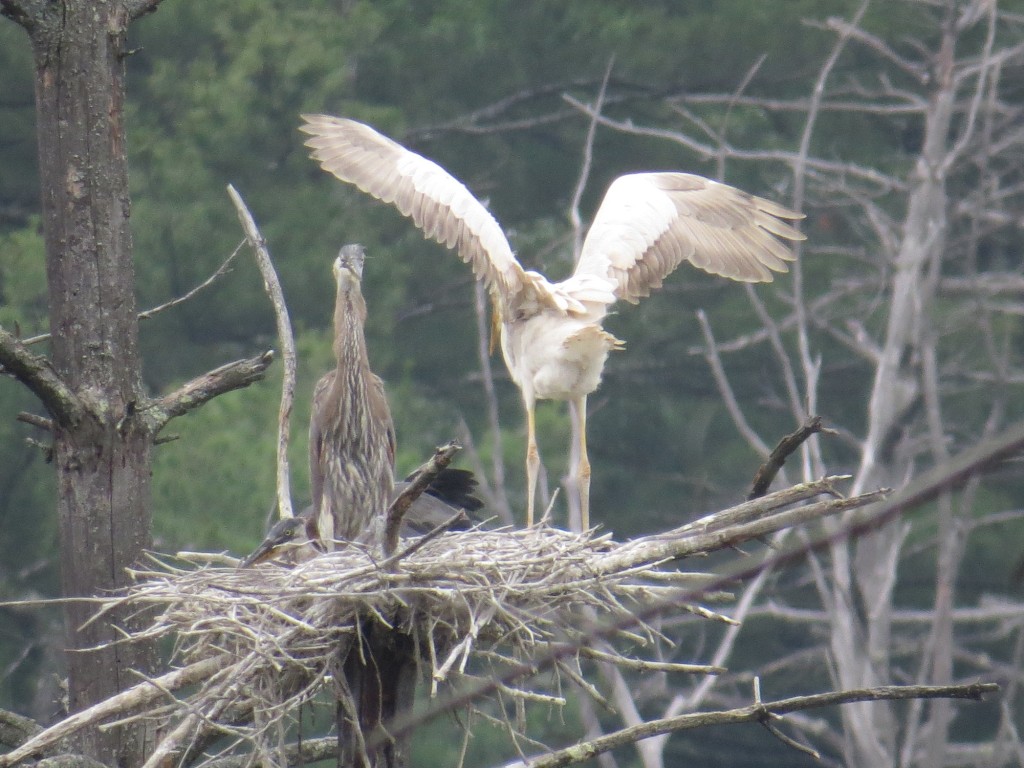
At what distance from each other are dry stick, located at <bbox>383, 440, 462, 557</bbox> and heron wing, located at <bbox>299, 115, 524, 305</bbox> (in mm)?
1551

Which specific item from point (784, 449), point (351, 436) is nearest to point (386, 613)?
point (784, 449)

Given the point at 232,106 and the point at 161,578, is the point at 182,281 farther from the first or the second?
the point at 161,578

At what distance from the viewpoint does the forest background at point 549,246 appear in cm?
1023

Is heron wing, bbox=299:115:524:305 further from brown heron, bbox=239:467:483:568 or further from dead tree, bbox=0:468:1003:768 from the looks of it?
dead tree, bbox=0:468:1003:768

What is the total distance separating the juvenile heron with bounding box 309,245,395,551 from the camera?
483 cm

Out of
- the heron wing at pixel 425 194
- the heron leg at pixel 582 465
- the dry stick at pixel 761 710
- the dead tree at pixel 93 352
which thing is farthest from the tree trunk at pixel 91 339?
the heron leg at pixel 582 465

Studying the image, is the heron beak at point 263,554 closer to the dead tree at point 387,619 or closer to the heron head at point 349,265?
the dead tree at point 387,619

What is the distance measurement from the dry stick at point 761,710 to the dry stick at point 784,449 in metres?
0.43

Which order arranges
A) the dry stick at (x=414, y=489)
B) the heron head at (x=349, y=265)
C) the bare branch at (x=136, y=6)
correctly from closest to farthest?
the dry stick at (x=414, y=489) → the bare branch at (x=136, y=6) → the heron head at (x=349, y=265)

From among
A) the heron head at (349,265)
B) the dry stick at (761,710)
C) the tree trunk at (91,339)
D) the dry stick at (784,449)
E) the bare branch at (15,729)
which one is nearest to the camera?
the dry stick at (761,710)

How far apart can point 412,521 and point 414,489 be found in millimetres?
1923

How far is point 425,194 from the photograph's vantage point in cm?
484

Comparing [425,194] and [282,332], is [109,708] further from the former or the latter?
[425,194]

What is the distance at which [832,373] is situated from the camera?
13680 millimetres
